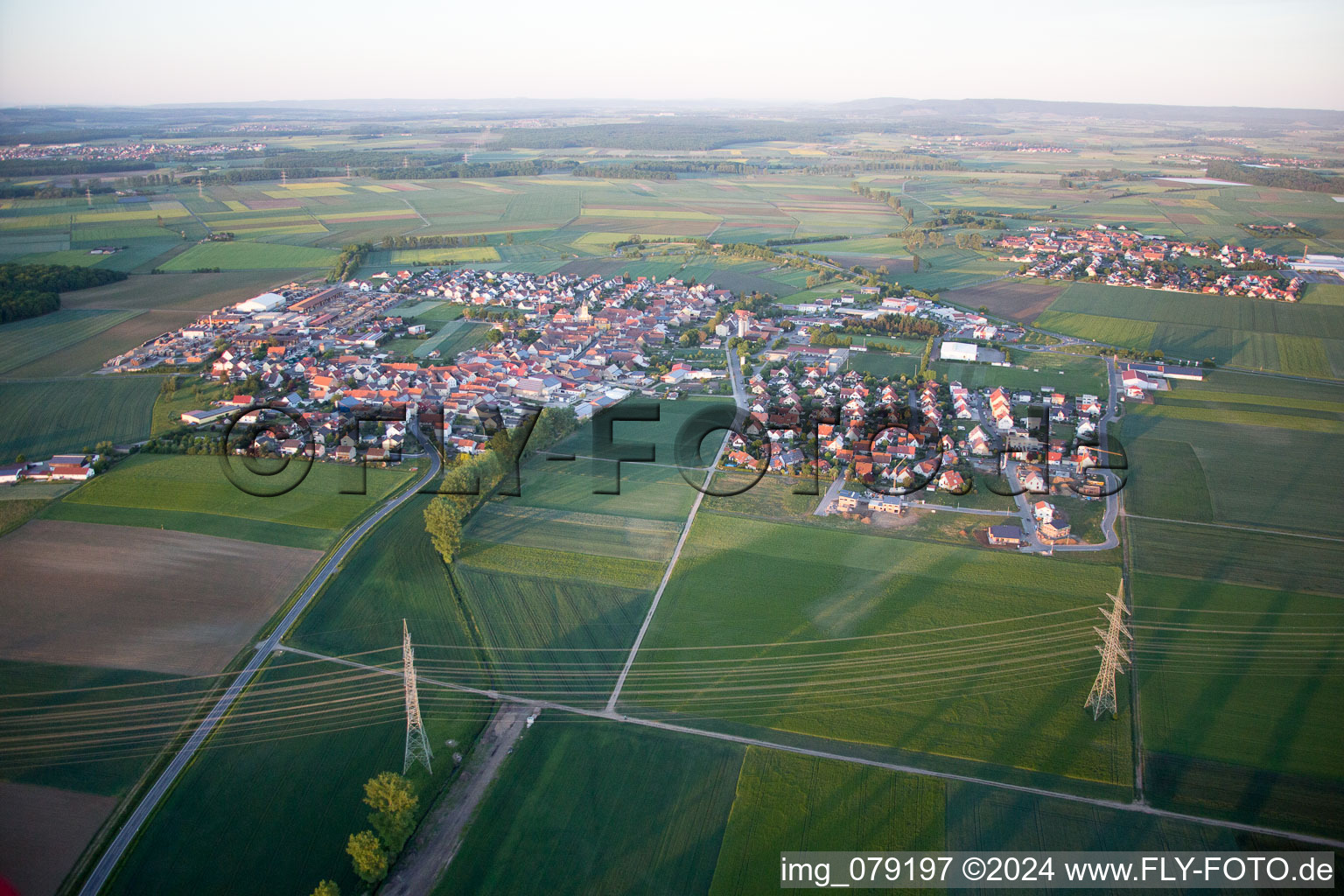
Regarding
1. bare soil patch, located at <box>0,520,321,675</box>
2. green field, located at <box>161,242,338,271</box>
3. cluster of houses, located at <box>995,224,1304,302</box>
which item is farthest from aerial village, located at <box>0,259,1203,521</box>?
cluster of houses, located at <box>995,224,1304,302</box>

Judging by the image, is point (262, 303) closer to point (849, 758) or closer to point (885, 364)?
point (885, 364)

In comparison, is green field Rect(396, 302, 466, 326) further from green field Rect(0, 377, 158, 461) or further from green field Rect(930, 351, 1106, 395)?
green field Rect(930, 351, 1106, 395)

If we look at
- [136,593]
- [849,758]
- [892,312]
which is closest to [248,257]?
[136,593]

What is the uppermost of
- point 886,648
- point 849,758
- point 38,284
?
point 38,284

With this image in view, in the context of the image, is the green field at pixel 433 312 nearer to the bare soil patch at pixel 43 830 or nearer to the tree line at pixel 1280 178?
the bare soil patch at pixel 43 830

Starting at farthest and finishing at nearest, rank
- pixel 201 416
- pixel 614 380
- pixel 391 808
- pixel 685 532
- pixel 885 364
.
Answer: pixel 885 364 → pixel 614 380 → pixel 201 416 → pixel 685 532 → pixel 391 808

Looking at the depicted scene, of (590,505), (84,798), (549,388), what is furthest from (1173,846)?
(549,388)

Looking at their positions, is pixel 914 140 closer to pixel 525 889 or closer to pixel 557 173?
pixel 557 173
